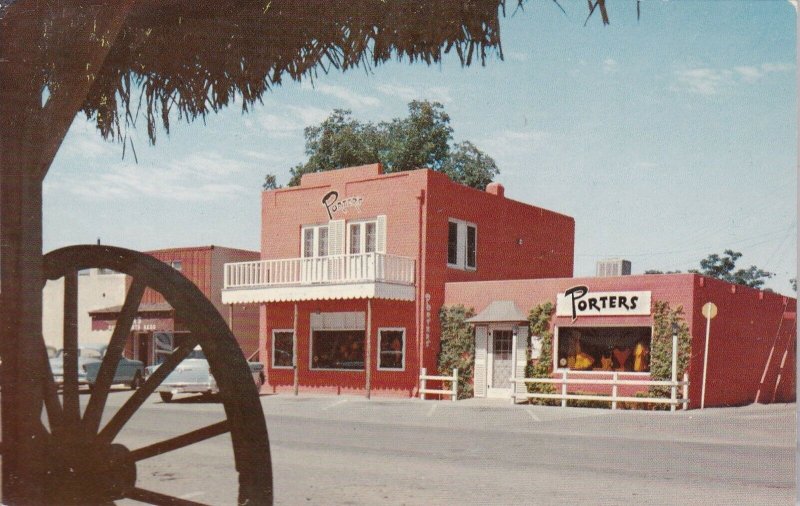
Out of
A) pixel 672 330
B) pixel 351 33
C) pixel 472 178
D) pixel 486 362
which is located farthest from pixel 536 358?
pixel 351 33

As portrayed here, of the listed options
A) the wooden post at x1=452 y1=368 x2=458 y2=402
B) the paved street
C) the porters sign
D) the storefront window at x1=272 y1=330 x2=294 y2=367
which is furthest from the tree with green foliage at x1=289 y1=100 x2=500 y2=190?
the storefront window at x1=272 y1=330 x2=294 y2=367

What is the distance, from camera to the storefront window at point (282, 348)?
→ 24.5 metres

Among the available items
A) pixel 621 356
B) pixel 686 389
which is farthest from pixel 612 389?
pixel 686 389

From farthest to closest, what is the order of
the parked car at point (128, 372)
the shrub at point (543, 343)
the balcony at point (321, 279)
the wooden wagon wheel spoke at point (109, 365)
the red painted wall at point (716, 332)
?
the balcony at point (321, 279) < the shrub at point (543, 343) < the red painted wall at point (716, 332) < the parked car at point (128, 372) < the wooden wagon wheel spoke at point (109, 365)

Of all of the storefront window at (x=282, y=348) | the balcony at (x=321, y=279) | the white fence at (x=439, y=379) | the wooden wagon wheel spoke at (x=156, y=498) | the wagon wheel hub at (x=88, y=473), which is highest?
the balcony at (x=321, y=279)

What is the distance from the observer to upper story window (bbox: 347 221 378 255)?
22.6 m

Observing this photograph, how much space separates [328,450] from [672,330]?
1119 cm

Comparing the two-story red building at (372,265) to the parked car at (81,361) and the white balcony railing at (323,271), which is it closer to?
the white balcony railing at (323,271)

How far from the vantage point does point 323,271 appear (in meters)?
21.9

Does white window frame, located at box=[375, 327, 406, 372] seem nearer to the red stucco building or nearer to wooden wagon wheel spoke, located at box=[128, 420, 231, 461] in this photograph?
the red stucco building

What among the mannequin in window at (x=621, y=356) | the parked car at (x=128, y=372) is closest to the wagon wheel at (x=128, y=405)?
the parked car at (x=128, y=372)

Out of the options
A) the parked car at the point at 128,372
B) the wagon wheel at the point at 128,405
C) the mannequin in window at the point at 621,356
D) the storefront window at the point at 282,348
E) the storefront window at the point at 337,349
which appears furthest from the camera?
the storefront window at the point at 282,348

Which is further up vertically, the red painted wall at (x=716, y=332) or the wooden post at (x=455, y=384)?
the red painted wall at (x=716, y=332)

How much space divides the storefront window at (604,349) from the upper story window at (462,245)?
3.69 m
